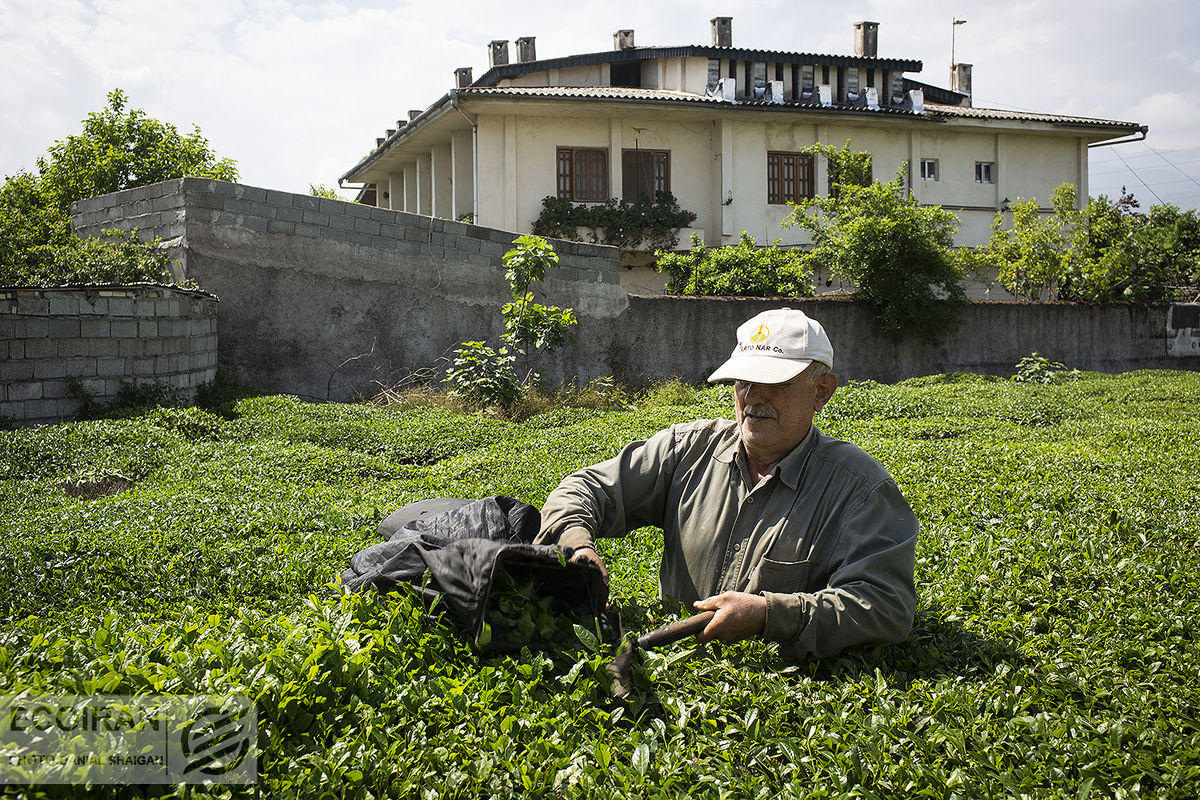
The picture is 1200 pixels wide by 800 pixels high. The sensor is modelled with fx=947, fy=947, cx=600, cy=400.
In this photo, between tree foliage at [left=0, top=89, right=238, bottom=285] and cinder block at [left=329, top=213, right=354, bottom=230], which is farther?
tree foliage at [left=0, top=89, right=238, bottom=285]

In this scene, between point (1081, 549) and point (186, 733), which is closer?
point (186, 733)

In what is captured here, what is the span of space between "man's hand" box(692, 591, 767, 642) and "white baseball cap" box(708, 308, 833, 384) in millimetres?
763

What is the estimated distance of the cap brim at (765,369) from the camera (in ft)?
10.9

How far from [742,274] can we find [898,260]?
3146mm

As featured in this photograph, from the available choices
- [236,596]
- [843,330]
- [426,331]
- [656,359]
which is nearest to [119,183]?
[426,331]

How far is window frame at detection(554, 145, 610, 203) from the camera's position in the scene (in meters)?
23.3

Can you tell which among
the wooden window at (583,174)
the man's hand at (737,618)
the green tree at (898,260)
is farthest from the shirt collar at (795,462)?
the wooden window at (583,174)

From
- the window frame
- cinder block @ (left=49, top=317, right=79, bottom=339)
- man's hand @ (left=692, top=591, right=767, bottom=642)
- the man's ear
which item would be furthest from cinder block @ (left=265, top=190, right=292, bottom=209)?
man's hand @ (left=692, top=591, right=767, bottom=642)

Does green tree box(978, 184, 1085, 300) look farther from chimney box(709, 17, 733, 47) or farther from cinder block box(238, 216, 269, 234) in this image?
cinder block box(238, 216, 269, 234)

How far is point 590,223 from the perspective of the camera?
22531mm

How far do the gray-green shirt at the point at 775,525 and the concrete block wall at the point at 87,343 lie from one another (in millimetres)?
8867

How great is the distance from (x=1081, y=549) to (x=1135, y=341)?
756 inches

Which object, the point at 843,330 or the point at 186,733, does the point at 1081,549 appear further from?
the point at 843,330

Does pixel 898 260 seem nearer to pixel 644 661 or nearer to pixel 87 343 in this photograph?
pixel 87 343
